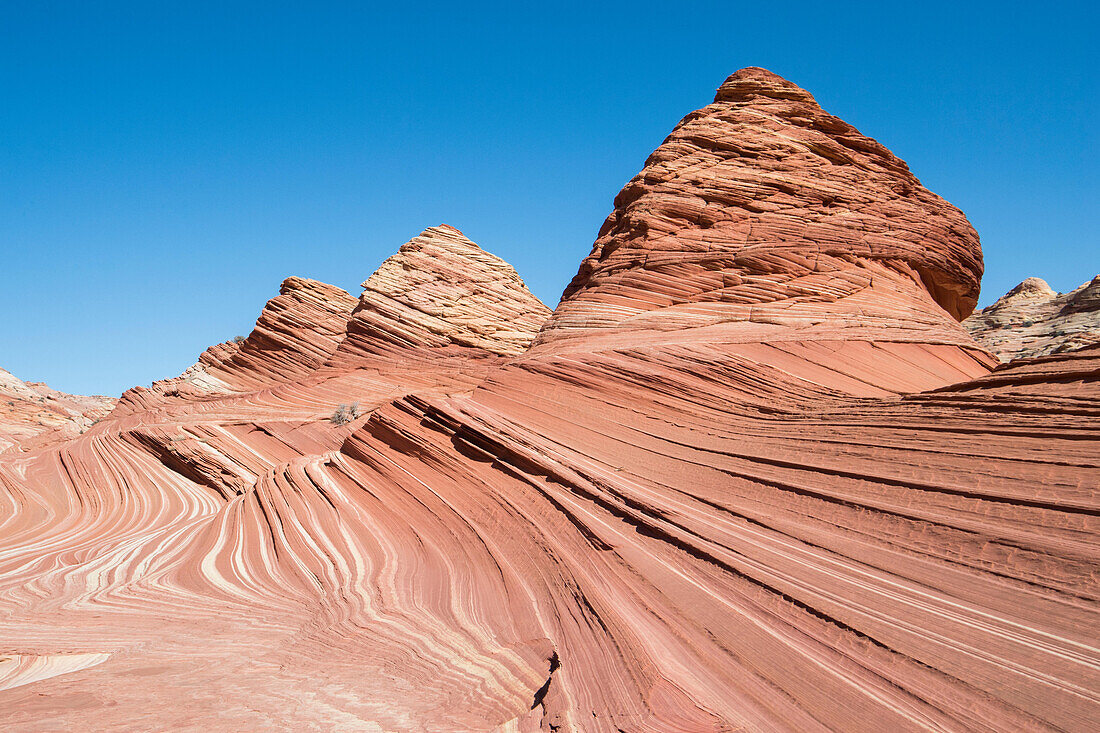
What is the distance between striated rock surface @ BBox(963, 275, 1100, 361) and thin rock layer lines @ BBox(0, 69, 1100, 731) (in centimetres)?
1041

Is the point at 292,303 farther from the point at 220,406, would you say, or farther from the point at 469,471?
the point at 469,471

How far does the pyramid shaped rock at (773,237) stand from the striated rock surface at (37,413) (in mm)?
23665

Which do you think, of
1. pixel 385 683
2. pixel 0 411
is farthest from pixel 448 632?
pixel 0 411

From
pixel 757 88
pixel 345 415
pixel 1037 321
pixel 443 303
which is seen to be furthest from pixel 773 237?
pixel 1037 321

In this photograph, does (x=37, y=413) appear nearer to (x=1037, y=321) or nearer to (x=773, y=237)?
(x=773, y=237)

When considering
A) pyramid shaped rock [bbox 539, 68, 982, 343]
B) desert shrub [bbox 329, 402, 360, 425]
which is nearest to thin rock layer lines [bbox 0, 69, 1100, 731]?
pyramid shaped rock [bbox 539, 68, 982, 343]

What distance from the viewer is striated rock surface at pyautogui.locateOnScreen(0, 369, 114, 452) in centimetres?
2809

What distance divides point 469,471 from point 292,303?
942 inches

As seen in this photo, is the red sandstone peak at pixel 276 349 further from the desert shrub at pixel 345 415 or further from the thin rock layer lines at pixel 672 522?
the thin rock layer lines at pixel 672 522

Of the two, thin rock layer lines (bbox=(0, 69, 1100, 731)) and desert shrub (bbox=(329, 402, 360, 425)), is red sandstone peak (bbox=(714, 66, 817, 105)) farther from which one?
desert shrub (bbox=(329, 402, 360, 425))

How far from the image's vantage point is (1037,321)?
113ft

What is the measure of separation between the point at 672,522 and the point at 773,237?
8.16 m

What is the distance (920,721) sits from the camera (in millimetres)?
4148

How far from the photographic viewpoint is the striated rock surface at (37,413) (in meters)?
28.1
